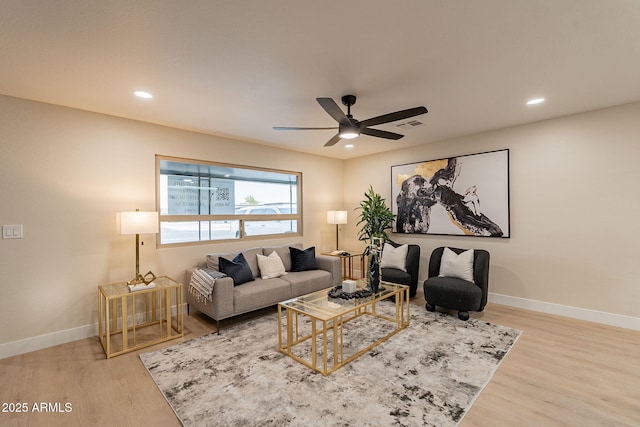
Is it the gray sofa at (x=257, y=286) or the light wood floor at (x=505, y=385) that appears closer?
the light wood floor at (x=505, y=385)

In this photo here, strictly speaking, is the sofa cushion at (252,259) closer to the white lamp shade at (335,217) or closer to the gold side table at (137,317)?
the gold side table at (137,317)

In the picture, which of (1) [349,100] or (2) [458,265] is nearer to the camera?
(1) [349,100]

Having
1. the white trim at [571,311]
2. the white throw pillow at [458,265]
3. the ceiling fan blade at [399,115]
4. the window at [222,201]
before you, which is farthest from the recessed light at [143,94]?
the white trim at [571,311]

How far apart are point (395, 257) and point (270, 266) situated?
6.58 feet

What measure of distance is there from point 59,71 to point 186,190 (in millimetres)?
1994

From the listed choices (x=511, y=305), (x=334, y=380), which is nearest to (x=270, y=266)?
(x=334, y=380)

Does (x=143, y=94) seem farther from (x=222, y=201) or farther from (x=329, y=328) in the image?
(x=329, y=328)

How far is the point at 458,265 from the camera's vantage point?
12.8 feet

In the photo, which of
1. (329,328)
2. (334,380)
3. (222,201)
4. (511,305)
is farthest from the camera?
(222,201)

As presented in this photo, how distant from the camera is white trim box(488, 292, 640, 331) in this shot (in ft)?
10.7

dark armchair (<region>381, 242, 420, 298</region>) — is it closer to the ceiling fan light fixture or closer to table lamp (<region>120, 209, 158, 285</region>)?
the ceiling fan light fixture

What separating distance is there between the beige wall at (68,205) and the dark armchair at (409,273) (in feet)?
10.0

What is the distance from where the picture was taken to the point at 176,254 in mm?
3896

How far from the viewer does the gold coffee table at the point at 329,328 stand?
252 cm
